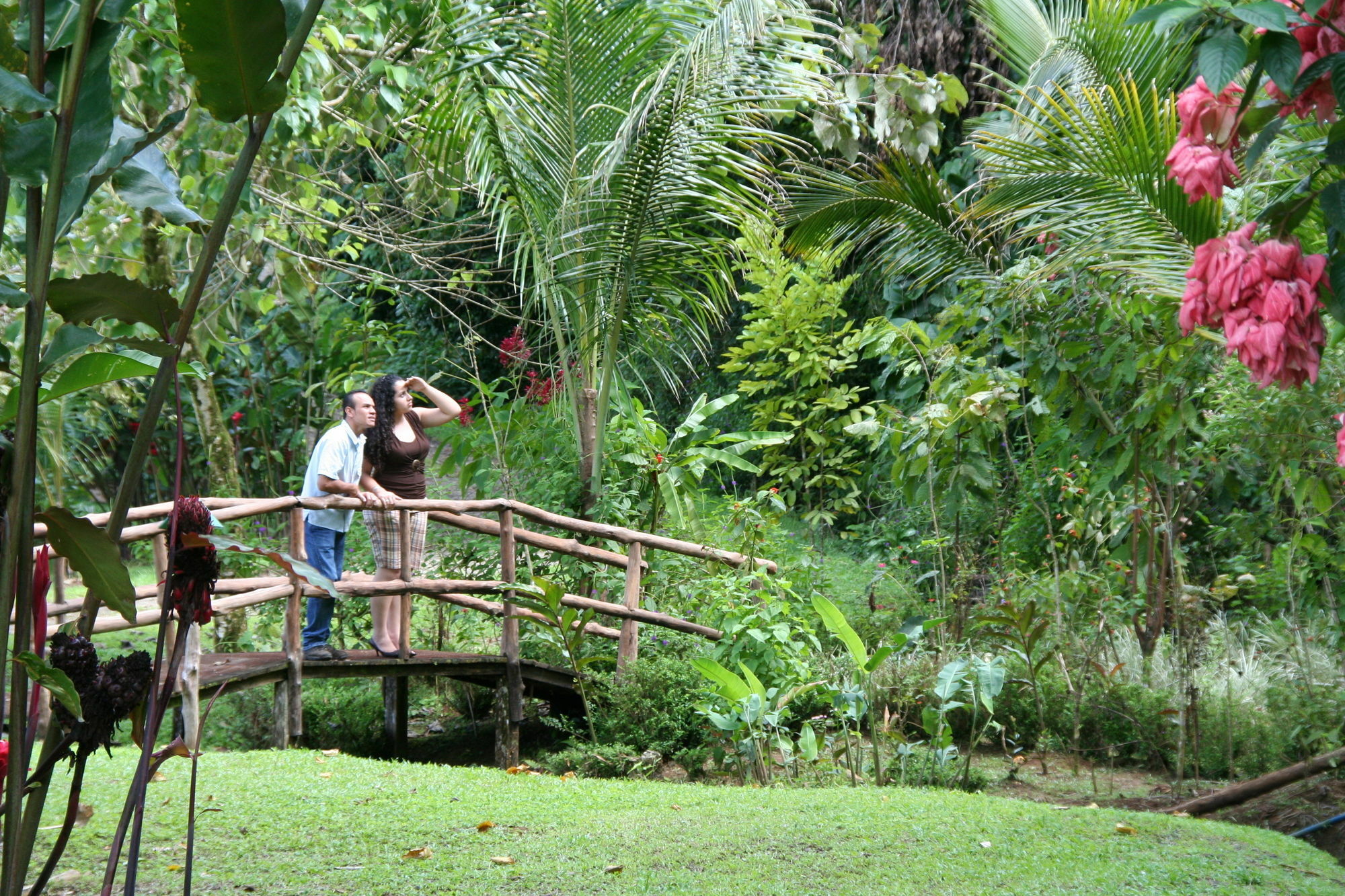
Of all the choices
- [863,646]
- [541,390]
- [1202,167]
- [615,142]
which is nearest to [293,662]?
[863,646]

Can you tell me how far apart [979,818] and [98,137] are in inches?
149

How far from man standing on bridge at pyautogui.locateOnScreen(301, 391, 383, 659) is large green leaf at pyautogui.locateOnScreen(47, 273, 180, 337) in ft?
14.5

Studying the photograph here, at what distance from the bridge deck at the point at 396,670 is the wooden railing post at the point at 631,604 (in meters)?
0.44

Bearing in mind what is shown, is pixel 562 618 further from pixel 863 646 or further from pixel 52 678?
pixel 52 678

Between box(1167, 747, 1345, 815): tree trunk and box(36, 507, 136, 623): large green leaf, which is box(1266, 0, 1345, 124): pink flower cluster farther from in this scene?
box(1167, 747, 1345, 815): tree trunk

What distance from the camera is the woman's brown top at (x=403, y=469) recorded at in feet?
21.3

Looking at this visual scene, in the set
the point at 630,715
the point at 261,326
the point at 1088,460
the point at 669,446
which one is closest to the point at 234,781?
the point at 630,715

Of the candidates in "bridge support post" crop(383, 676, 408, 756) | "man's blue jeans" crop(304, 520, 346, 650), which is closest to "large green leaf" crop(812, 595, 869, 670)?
"man's blue jeans" crop(304, 520, 346, 650)

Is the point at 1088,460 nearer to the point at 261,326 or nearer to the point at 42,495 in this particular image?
the point at 261,326

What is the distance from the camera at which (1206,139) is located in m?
1.72

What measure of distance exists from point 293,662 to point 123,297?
4.82 metres

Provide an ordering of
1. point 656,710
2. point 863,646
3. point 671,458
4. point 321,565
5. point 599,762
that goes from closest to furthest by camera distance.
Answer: point 863,646 → point 321,565 → point 599,762 → point 656,710 → point 671,458

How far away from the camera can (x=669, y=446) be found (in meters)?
8.55

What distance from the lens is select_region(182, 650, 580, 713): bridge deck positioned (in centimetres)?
586
